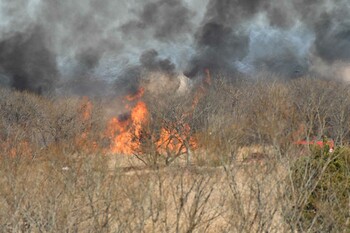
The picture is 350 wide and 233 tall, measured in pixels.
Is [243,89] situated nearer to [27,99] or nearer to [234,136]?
[27,99]

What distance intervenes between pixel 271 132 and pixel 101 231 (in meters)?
4.61

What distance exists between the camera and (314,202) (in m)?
11.1

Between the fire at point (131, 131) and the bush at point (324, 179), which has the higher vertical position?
the fire at point (131, 131)

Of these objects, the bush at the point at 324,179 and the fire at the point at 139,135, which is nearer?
the bush at the point at 324,179

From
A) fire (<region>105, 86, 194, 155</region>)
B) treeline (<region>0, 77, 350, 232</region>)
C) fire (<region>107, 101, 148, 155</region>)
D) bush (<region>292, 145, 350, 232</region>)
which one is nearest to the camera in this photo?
treeline (<region>0, 77, 350, 232</region>)

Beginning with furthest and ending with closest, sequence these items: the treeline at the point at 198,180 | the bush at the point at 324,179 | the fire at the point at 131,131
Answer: the fire at the point at 131,131 → the bush at the point at 324,179 → the treeline at the point at 198,180

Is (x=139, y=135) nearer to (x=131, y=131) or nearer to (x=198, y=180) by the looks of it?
(x=131, y=131)

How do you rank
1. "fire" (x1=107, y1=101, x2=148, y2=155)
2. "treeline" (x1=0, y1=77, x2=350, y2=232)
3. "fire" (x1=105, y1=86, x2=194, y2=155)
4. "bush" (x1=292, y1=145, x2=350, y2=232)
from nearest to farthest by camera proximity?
"treeline" (x1=0, y1=77, x2=350, y2=232) → "bush" (x1=292, y1=145, x2=350, y2=232) → "fire" (x1=105, y1=86, x2=194, y2=155) → "fire" (x1=107, y1=101, x2=148, y2=155)

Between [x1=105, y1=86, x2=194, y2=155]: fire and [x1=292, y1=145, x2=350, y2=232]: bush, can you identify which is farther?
[x1=105, y1=86, x2=194, y2=155]: fire

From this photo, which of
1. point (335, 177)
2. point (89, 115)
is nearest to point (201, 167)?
point (335, 177)

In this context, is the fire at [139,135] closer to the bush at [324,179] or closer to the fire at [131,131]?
the fire at [131,131]

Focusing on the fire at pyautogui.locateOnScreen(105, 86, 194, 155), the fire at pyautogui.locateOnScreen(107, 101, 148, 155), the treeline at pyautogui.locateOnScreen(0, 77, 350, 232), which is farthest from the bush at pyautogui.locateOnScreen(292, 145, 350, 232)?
the fire at pyautogui.locateOnScreen(107, 101, 148, 155)

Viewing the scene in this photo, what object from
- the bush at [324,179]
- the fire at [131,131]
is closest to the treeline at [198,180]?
the bush at [324,179]

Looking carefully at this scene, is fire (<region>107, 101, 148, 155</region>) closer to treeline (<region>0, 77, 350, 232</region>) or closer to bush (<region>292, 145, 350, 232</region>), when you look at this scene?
treeline (<region>0, 77, 350, 232</region>)
